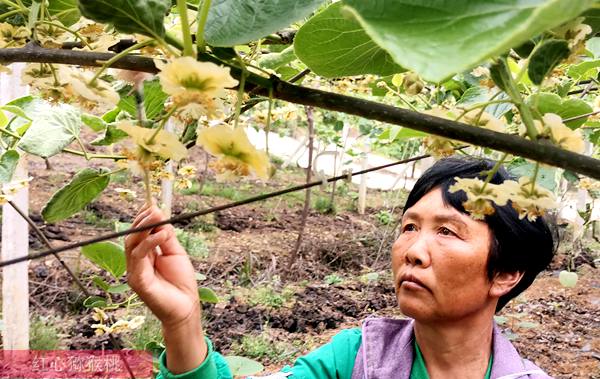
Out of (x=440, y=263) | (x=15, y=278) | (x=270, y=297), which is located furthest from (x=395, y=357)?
(x=270, y=297)

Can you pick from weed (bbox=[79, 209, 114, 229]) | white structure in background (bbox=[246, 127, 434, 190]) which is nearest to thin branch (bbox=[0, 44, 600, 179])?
weed (bbox=[79, 209, 114, 229])

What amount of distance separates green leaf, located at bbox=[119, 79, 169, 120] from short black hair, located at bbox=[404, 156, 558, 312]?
55 cm

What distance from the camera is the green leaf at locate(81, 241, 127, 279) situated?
98cm

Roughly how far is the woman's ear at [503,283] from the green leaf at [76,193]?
0.75 m

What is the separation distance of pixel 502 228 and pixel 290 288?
3334 mm

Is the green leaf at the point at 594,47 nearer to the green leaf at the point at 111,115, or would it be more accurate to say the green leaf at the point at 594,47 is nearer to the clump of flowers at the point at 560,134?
the clump of flowers at the point at 560,134

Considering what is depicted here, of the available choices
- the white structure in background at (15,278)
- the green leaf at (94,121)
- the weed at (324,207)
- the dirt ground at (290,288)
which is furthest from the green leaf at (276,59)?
the weed at (324,207)

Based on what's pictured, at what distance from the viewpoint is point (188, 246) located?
4.82 metres

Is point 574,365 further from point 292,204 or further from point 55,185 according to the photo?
point 55,185

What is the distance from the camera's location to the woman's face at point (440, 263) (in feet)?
3.51

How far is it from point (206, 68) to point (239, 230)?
5502mm

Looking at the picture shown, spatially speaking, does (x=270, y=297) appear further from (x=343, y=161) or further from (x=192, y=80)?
(x=343, y=161)

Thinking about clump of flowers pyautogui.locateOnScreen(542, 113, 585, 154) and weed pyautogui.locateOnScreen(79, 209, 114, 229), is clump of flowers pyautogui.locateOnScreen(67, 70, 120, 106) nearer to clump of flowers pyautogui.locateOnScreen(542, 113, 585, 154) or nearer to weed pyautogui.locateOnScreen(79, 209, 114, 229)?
clump of flowers pyautogui.locateOnScreen(542, 113, 585, 154)

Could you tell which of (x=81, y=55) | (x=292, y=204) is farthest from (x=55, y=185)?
(x=81, y=55)
